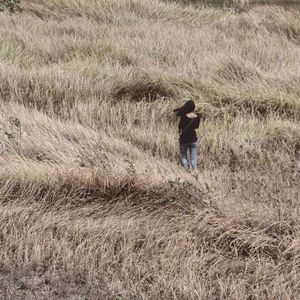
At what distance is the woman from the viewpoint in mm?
A: 6664

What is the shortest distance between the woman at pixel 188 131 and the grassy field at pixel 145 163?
244 mm

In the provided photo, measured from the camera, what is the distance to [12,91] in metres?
9.20

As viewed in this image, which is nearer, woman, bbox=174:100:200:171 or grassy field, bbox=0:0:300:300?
grassy field, bbox=0:0:300:300

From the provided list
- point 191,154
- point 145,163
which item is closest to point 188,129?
point 191,154

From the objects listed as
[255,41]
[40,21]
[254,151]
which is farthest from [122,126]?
[40,21]

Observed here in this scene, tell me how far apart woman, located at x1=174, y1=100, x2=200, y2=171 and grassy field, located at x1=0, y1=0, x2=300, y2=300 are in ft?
0.80

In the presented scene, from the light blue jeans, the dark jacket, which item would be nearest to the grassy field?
the light blue jeans

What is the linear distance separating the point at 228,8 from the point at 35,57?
746cm

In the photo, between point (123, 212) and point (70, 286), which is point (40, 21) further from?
point (70, 286)

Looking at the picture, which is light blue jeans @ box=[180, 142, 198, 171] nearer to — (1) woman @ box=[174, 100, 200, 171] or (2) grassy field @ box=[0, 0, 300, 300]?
(1) woman @ box=[174, 100, 200, 171]

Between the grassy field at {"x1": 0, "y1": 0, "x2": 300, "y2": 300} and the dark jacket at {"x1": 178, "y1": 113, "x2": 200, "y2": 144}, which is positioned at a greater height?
the dark jacket at {"x1": 178, "y1": 113, "x2": 200, "y2": 144}

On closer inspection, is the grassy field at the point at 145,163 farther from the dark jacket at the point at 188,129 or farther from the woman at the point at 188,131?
the dark jacket at the point at 188,129

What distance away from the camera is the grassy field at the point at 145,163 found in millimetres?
4543

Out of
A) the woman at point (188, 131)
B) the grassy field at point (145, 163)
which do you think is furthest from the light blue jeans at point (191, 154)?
the grassy field at point (145, 163)
